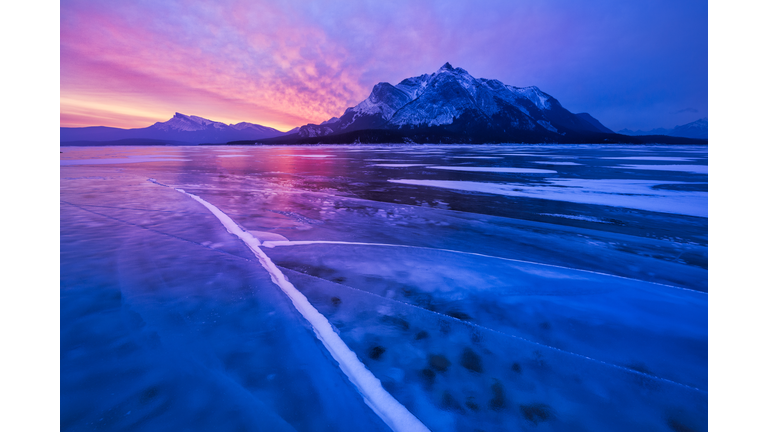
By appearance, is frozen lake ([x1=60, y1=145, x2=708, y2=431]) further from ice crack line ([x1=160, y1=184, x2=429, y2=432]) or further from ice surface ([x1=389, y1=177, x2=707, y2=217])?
ice surface ([x1=389, y1=177, x2=707, y2=217])

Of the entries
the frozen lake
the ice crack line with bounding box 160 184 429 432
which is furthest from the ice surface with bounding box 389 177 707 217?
the ice crack line with bounding box 160 184 429 432

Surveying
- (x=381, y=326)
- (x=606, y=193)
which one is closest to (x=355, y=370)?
(x=381, y=326)

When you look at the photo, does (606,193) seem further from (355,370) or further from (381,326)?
(355,370)

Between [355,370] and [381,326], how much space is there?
0.59m

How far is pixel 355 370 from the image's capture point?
2424mm

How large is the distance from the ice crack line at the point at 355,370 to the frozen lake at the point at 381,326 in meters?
0.01

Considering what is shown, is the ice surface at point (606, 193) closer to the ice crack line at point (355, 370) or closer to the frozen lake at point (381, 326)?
the frozen lake at point (381, 326)

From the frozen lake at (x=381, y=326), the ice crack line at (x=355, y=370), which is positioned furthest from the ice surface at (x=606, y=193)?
the ice crack line at (x=355, y=370)

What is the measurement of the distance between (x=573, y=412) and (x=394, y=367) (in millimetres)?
1271

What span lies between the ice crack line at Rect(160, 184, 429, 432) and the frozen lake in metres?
0.01

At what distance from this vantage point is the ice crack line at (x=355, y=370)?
6.61ft

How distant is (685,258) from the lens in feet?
15.9

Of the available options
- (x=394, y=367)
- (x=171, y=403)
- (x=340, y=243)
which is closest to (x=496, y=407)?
(x=394, y=367)

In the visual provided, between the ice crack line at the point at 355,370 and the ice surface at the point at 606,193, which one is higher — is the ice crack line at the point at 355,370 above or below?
below
